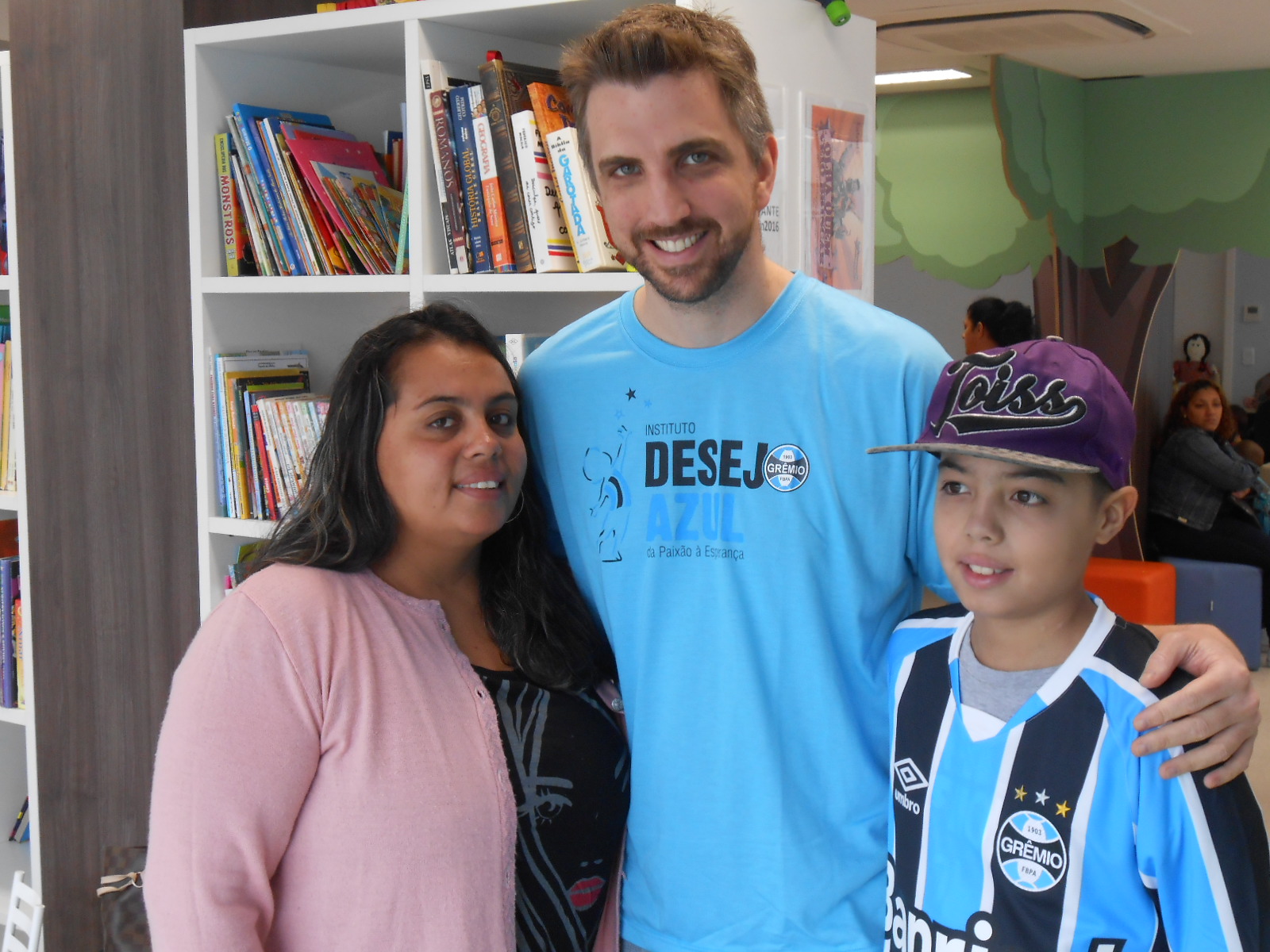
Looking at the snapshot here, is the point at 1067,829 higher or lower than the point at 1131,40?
lower

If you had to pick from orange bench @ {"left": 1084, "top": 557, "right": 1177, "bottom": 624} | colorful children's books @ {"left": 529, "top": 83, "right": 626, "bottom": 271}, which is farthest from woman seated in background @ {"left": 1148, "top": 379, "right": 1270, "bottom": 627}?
colorful children's books @ {"left": 529, "top": 83, "right": 626, "bottom": 271}

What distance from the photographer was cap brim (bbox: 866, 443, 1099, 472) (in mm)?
1253

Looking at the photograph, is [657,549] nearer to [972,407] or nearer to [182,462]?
[972,407]

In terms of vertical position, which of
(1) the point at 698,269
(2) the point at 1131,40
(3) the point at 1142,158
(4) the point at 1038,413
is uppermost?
(2) the point at 1131,40

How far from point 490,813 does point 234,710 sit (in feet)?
1.06

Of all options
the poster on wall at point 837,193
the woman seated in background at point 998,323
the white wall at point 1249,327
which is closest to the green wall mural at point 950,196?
the white wall at point 1249,327

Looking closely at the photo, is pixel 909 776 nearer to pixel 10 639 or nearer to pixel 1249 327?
pixel 10 639

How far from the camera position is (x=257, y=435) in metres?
2.45

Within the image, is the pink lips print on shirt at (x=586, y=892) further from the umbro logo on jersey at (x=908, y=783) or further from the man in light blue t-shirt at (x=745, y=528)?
the umbro logo on jersey at (x=908, y=783)

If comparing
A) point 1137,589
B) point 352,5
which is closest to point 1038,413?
point 352,5

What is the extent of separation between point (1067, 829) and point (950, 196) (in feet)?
25.1

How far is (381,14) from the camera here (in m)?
2.18

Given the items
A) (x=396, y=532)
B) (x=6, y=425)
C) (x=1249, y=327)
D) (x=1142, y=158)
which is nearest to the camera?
(x=396, y=532)

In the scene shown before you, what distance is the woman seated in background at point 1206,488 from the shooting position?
6617mm
